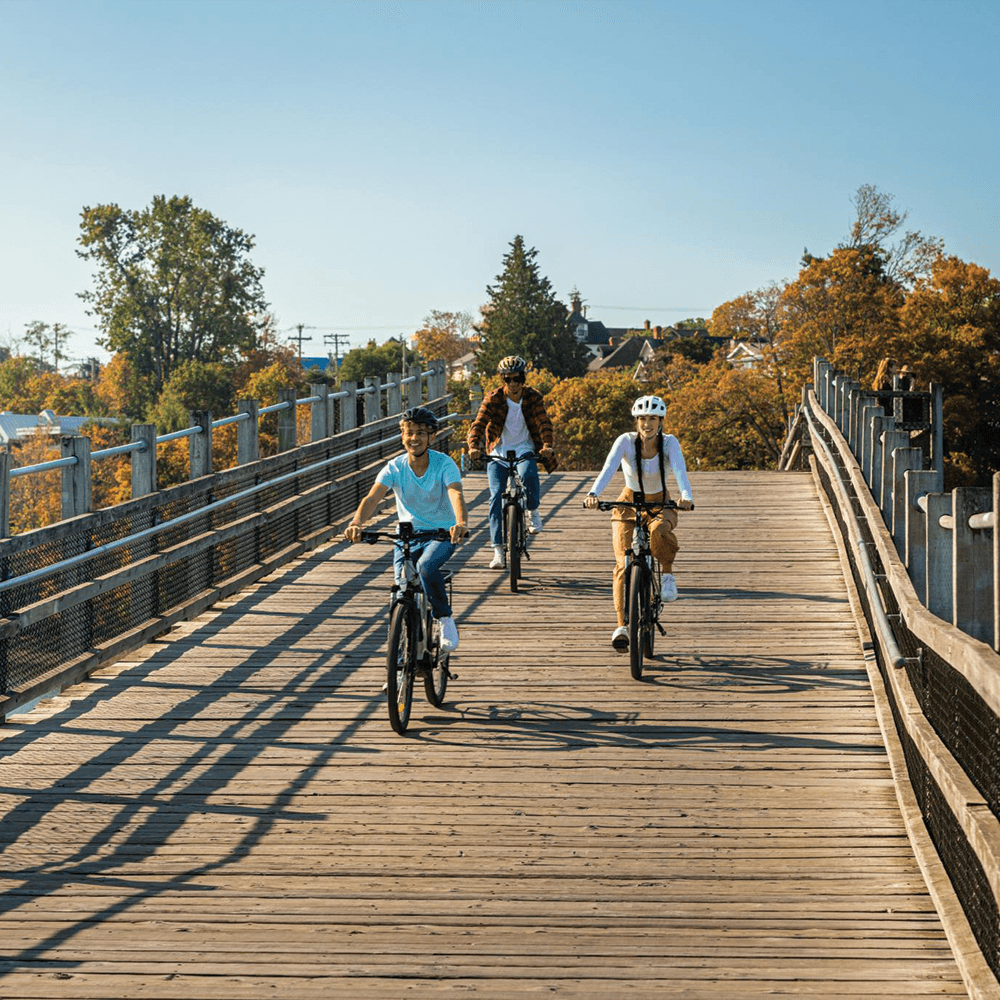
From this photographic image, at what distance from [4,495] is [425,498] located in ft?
7.87

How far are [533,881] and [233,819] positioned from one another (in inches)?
62.6

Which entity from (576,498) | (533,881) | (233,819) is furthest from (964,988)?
(576,498)

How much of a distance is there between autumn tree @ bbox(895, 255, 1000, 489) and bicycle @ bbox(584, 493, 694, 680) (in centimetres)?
5750

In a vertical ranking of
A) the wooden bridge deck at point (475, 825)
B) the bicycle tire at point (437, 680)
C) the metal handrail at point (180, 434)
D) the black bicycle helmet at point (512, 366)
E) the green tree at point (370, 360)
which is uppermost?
the green tree at point (370, 360)

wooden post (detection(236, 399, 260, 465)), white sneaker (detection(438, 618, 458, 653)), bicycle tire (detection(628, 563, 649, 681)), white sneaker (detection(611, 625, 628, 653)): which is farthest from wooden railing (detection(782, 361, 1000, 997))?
wooden post (detection(236, 399, 260, 465))

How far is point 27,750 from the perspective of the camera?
26.6ft

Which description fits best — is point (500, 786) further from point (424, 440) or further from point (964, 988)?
point (964, 988)

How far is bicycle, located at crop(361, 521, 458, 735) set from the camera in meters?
8.13

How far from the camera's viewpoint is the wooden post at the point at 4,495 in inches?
337

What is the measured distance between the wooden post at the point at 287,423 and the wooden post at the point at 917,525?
29.4 feet

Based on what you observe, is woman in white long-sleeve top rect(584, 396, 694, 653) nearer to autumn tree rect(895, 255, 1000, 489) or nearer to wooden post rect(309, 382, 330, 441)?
wooden post rect(309, 382, 330, 441)

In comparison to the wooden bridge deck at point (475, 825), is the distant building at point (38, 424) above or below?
above

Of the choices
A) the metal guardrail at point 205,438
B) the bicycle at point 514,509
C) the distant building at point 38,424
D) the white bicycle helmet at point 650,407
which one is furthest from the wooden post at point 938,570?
the distant building at point 38,424

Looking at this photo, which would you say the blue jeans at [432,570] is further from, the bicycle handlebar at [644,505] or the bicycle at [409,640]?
the bicycle handlebar at [644,505]
